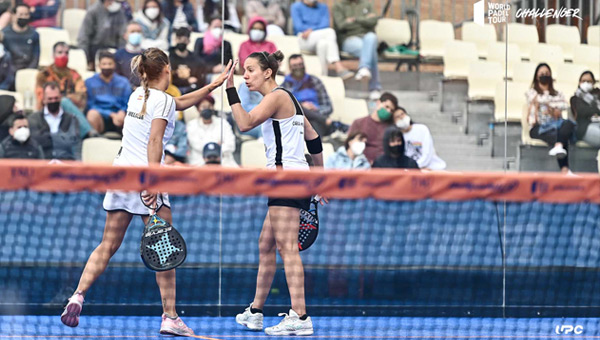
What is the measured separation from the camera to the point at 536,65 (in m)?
9.07

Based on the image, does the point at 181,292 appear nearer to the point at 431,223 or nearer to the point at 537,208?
the point at 431,223

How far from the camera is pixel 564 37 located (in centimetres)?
930

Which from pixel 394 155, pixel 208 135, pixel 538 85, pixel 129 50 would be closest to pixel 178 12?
pixel 129 50

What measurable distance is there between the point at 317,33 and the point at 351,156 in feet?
4.75

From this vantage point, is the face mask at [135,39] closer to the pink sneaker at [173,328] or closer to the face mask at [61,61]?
the face mask at [61,61]

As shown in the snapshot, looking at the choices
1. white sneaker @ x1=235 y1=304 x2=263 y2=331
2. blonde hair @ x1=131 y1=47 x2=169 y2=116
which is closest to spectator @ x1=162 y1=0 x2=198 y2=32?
blonde hair @ x1=131 y1=47 x2=169 y2=116

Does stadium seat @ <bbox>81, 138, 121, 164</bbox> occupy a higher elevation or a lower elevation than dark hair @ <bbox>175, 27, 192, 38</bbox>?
lower

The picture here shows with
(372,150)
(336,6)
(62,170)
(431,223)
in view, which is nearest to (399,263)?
(431,223)

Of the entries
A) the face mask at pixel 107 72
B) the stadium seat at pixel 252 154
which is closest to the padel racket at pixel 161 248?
the stadium seat at pixel 252 154

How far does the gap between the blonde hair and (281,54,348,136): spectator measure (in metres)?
3.03

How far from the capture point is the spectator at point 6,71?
29.3 feet

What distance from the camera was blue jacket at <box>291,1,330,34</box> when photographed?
31.4 feet

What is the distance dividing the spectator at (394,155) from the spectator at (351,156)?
5.2 inches

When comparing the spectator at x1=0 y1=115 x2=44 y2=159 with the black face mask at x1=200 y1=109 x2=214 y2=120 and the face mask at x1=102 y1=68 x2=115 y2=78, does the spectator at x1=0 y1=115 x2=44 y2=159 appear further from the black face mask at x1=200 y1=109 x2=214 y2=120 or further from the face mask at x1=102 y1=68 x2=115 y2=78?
the black face mask at x1=200 y1=109 x2=214 y2=120
